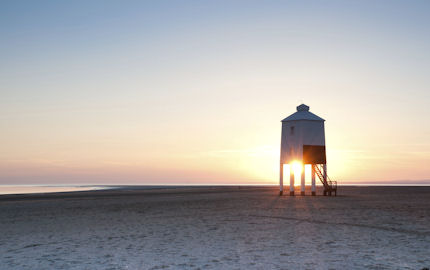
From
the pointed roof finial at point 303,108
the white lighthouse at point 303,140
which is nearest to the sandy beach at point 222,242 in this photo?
the white lighthouse at point 303,140

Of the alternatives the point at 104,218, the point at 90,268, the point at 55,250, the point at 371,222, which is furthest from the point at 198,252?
the point at 104,218

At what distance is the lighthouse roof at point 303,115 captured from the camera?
1576 inches

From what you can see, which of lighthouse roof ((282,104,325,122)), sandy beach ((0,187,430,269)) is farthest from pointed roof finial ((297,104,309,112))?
sandy beach ((0,187,430,269))

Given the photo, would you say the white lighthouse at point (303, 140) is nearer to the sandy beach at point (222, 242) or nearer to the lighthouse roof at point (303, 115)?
the lighthouse roof at point (303, 115)

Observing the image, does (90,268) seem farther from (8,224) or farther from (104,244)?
(8,224)

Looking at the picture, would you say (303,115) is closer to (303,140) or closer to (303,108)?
(303,108)

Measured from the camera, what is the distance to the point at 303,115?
133 ft

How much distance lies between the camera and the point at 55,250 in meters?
13.2

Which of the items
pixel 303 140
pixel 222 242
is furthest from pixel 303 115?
pixel 222 242

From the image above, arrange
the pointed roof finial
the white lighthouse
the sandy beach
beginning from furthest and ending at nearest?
1. the pointed roof finial
2. the white lighthouse
3. the sandy beach

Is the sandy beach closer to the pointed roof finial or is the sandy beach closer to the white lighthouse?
the white lighthouse

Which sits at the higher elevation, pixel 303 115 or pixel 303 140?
pixel 303 115

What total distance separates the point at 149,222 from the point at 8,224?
6.85 meters

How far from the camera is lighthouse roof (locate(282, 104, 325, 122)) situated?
4003 centimetres
